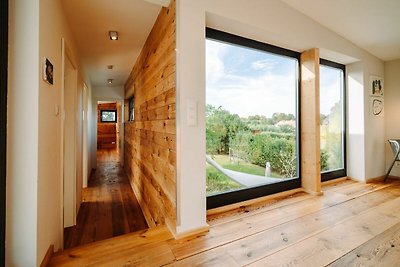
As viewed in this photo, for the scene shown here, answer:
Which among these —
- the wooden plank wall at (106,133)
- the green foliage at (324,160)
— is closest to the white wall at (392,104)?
the green foliage at (324,160)

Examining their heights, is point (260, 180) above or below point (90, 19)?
below

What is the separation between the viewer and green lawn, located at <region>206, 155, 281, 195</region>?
224 centimetres

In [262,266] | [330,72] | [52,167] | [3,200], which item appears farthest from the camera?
[330,72]

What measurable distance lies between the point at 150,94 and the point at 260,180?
1838 millimetres

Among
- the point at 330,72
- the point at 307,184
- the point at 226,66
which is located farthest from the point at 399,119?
the point at 226,66

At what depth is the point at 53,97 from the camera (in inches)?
63.2

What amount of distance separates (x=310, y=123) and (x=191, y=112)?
6.16 feet

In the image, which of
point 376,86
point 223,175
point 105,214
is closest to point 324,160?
point 376,86

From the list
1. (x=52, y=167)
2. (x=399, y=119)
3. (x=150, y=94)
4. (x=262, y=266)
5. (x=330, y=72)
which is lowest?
(x=262, y=266)

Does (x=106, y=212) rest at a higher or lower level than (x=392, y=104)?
lower

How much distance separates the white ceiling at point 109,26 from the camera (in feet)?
6.57

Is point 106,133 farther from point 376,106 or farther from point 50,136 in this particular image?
point 376,106

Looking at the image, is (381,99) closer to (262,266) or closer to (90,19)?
(262,266)

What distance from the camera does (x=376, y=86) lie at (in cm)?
351
